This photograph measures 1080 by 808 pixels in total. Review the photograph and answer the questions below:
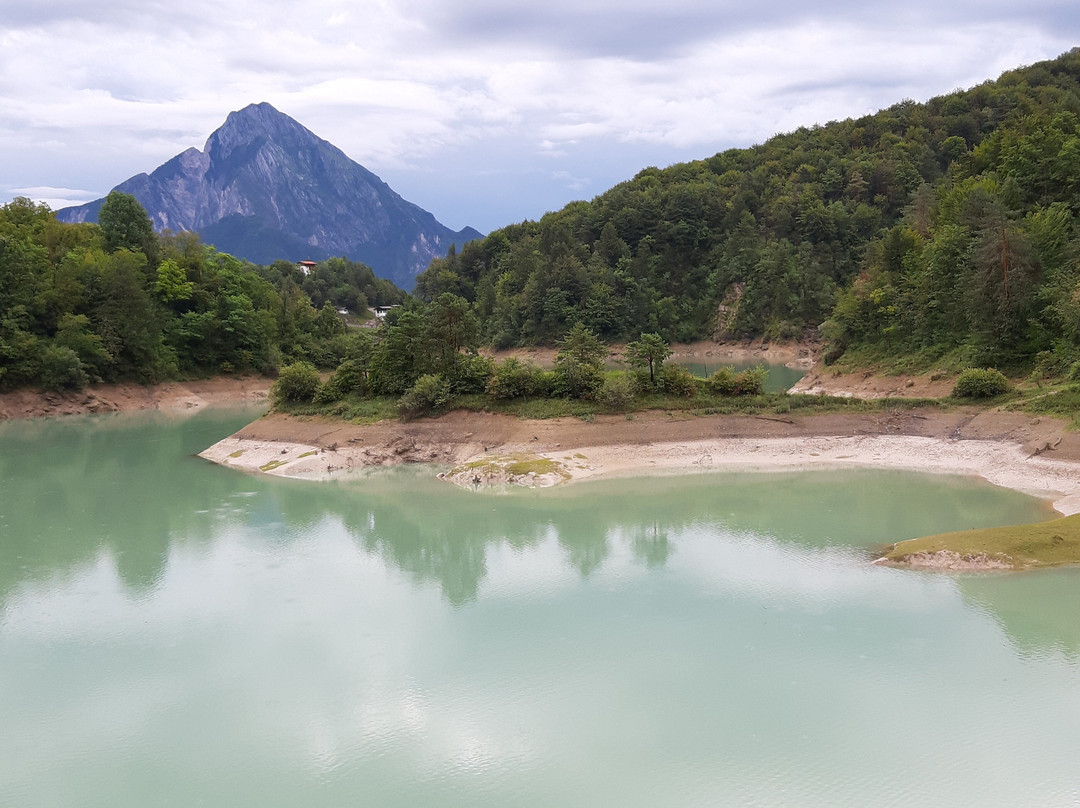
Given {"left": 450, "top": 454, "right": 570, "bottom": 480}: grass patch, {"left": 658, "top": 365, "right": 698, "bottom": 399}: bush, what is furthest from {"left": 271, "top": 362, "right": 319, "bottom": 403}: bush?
{"left": 658, "top": 365, "right": 698, "bottom": 399}: bush

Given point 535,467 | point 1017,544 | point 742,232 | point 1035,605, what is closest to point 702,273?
point 742,232

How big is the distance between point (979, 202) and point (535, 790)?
133 feet

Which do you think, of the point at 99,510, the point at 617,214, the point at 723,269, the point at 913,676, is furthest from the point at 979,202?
the point at 617,214

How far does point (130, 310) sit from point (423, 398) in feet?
104

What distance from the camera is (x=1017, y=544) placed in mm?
17875

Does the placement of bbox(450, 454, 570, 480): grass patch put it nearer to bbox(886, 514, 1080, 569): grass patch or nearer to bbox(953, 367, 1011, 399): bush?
bbox(886, 514, 1080, 569): grass patch

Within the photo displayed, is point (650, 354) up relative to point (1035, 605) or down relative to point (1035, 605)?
up

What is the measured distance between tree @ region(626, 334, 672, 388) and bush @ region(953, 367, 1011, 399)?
11579 millimetres

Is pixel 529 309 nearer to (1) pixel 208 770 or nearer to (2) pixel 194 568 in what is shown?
(2) pixel 194 568

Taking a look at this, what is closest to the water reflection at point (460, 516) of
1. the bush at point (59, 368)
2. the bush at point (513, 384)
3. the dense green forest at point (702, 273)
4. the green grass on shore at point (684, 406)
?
the green grass on shore at point (684, 406)

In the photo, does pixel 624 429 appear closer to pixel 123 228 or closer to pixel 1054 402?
pixel 1054 402

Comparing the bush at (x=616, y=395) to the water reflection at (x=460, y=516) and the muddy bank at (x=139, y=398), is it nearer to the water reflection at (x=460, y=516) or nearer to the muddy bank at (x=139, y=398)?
the water reflection at (x=460, y=516)

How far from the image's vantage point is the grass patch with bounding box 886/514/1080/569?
57.5 ft

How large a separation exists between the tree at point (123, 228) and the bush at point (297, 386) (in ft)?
110
